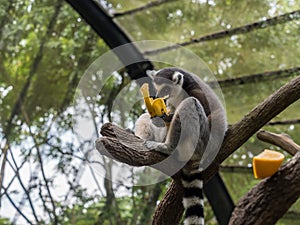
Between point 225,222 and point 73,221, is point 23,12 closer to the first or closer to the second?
point 73,221

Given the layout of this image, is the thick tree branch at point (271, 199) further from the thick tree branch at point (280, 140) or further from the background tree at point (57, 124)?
the background tree at point (57, 124)

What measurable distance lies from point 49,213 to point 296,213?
2.03 metres

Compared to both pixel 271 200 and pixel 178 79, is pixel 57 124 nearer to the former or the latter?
pixel 178 79

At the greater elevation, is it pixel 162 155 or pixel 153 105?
pixel 153 105

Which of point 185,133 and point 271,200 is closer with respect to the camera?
point 271,200

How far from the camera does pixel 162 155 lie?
2145mm

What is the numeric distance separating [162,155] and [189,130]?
16 centimetres

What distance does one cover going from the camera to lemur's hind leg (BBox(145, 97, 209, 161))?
217cm

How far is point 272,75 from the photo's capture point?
144 inches

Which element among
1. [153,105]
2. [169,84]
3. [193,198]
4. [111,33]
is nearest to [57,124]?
[111,33]

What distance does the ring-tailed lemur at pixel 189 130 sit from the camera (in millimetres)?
2092

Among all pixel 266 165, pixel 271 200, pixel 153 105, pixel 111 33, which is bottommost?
pixel 271 200

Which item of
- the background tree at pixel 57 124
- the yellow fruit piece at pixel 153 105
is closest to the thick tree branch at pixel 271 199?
the yellow fruit piece at pixel 153 105

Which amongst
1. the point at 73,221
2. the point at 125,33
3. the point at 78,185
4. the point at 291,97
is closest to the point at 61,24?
the point at 125,33
